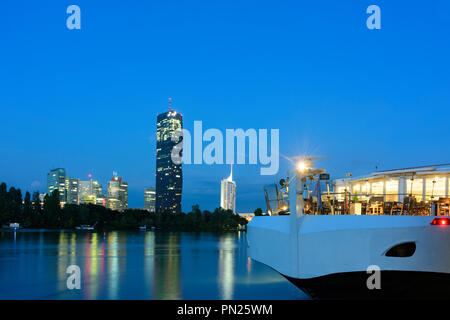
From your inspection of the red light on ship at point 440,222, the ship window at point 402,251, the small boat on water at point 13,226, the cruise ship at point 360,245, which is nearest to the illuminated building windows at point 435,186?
the cruise ship at point 360,245

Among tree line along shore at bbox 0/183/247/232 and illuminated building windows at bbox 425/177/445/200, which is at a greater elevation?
illuminated building windows at bbox 425/177/445/200

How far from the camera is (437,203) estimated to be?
42.1 ft

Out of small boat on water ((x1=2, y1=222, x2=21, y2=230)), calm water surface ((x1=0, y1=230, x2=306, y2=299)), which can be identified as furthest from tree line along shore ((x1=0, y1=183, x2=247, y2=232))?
calm water surface ((x1=0, y1=230, x2=306, y2=299))

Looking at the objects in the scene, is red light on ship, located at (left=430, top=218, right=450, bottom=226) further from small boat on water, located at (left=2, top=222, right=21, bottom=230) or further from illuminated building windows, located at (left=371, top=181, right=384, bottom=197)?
small boat on water, located at (left=2, top=222, right=21, bottom=230)

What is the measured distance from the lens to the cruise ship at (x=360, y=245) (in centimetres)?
1125

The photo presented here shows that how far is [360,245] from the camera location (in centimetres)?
1148

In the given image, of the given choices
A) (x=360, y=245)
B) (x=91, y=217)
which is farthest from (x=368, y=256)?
(x=91, y=217)

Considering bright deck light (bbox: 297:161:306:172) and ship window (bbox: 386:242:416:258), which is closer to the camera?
ship window (bbox: 386:242:416:258)

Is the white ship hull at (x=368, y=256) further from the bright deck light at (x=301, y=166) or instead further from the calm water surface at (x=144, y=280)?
the calm water surface at (x=144, y=280)

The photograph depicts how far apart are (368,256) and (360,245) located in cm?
33

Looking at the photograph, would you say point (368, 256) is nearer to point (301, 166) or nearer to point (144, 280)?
point (301, 166)

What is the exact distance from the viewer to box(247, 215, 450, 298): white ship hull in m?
11.2

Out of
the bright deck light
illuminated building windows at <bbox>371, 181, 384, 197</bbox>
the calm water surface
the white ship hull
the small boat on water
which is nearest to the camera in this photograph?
the white ship hull
